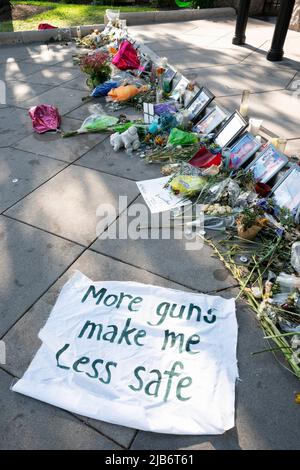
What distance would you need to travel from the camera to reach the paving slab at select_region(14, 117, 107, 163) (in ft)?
13.3

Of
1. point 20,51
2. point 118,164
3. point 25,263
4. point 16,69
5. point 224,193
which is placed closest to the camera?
point 25,263

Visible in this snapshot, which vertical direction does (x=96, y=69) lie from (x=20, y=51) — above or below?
above

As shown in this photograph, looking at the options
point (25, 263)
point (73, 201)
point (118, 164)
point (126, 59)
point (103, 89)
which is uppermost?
point (126, 59)

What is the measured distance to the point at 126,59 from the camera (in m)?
5.98

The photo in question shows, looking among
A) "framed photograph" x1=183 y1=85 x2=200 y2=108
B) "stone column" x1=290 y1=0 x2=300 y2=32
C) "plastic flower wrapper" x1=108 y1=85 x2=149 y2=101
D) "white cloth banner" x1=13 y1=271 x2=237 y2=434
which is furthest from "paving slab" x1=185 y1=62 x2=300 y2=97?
"white cloth banner" x1=13 y1=271 x2=237 y2=434

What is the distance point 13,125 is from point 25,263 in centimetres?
296

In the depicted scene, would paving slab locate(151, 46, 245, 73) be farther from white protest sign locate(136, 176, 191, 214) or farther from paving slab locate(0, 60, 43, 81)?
white protest sign locate(136, 176, 191, 214)

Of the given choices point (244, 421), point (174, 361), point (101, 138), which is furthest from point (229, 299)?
point (101, 138)

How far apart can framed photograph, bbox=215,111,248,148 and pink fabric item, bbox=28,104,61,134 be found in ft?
7.35

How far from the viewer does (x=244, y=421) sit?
1.72 m

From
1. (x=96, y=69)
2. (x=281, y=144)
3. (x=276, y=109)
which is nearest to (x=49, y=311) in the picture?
(x=281, y=144)

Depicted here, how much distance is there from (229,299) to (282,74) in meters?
5.02

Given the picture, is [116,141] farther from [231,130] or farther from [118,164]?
[231,130]

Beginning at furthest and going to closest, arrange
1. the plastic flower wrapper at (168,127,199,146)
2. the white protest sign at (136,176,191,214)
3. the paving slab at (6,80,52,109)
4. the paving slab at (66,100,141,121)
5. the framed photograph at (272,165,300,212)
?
the paving slab at (6,80,52,109)
the paving slab at (66,100,141,121)
the plastic flower wrapper at (168,127,199,146)
the white protest sign at (136,176,191,214)
the framed photograph at (272,165,300,212)
